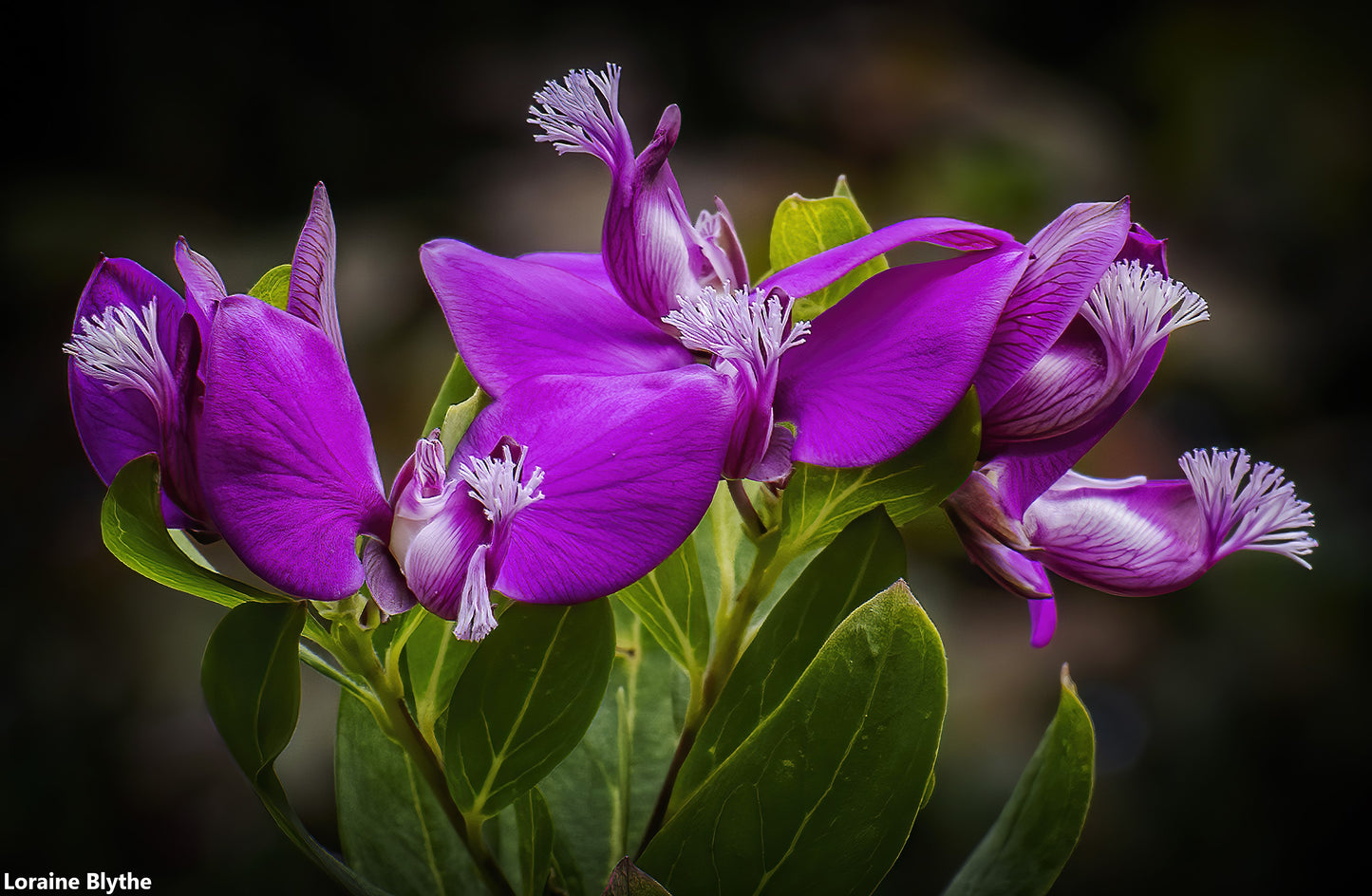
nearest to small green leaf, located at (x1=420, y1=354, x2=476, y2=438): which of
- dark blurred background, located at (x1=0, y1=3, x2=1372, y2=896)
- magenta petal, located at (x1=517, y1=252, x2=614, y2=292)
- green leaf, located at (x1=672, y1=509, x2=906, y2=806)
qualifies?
magenta petal, located at (x1=517, y1=252, x2=614, y2=292)

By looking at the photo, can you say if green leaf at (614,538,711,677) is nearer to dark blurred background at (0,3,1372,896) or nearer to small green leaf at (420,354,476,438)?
small green leaf at (420,354,476,438)

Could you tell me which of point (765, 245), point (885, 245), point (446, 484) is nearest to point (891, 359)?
point (885, 245)

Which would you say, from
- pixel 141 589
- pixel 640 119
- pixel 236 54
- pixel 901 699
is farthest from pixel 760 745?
pixel 236 54

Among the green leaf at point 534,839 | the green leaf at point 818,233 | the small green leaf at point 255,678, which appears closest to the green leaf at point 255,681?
the small green leaf at point 255,678

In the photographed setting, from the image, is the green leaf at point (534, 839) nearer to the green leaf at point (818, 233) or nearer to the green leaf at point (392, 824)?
the green leaf at point (392, 824)

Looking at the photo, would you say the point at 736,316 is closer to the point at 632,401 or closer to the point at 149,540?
the point at 632,401
